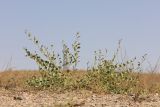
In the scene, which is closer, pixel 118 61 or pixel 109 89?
pixel 109 89

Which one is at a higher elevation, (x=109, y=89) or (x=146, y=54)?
(x=146, y=54)

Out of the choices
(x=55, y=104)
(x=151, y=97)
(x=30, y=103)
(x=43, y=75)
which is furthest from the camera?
(x=43, y=75)

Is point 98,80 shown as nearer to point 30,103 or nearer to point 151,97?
point 151,97

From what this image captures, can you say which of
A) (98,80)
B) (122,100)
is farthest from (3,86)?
(122,100)

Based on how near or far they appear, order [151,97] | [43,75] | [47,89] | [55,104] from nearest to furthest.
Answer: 1. [55,104]
2. [151,97]
3. [47,89]
4. [43,75]

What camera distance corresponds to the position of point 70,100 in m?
7.14

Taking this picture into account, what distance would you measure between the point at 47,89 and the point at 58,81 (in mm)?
449

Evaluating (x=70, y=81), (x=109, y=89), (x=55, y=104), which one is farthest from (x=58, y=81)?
(x=55, y=104)

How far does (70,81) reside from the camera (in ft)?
30.2

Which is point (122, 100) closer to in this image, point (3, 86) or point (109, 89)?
point (109, 89)

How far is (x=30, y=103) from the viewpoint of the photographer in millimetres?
7203

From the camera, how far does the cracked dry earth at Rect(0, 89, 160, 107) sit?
705 centimetres

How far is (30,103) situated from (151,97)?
1.97m

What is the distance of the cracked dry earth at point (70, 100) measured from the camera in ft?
23.1
